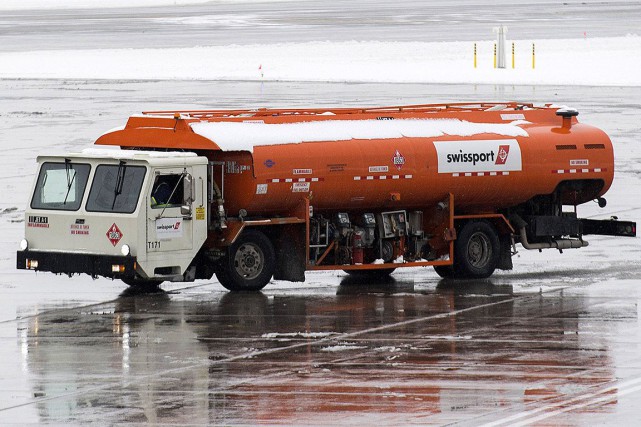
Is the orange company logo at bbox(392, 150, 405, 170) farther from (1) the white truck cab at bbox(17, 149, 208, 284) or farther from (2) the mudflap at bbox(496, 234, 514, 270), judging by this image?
(1) the white truck cab at bbox(17, 149, 208, 284)

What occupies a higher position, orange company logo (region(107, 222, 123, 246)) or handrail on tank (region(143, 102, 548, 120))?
handrail on tank (region(143, 102, 548, 120))

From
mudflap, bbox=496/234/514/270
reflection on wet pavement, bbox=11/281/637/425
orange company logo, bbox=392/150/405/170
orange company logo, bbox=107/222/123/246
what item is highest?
orange company logo, bbox=392/150/405/170

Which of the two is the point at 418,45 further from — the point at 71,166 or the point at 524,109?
the point at 71,166

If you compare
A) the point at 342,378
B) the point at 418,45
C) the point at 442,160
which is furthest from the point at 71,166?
the point at 418,45

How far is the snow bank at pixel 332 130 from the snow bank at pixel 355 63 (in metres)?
32.9

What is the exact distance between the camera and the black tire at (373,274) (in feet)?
83.1

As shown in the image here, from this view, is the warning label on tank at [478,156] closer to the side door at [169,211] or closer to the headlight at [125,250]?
the side door at [169,211]

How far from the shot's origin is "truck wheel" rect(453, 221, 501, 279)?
82.8ft

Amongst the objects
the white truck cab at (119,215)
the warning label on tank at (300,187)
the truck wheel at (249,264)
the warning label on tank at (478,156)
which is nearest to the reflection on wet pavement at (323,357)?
the truck wheel at (249,264)

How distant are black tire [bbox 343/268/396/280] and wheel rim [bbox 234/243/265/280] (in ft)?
8.13

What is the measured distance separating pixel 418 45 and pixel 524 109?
48.4m

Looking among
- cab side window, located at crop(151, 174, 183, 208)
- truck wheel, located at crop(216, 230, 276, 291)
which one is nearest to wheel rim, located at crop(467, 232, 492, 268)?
truck wheel, located at crop(216, 230, 276, 291)

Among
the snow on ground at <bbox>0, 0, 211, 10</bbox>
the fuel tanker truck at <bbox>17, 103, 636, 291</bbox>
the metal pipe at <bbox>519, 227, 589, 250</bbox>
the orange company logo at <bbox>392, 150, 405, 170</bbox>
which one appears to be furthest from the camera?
the snow on ground at <bbox>0, 0, 211, 10</bbox>

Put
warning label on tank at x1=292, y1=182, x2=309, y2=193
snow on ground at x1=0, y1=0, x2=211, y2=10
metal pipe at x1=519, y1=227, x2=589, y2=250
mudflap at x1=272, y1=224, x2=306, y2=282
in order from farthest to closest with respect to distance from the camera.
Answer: snow on ground at x1=0, y1=0, x2=211, y2=10 < metal pipe at x1=519, y1=227, x2=589, y2=250 < mudflap at x1=272, y1=224, x2=306, y2=282 < warning label on tank at x1=292, y1=182, x2=309, y2=193
